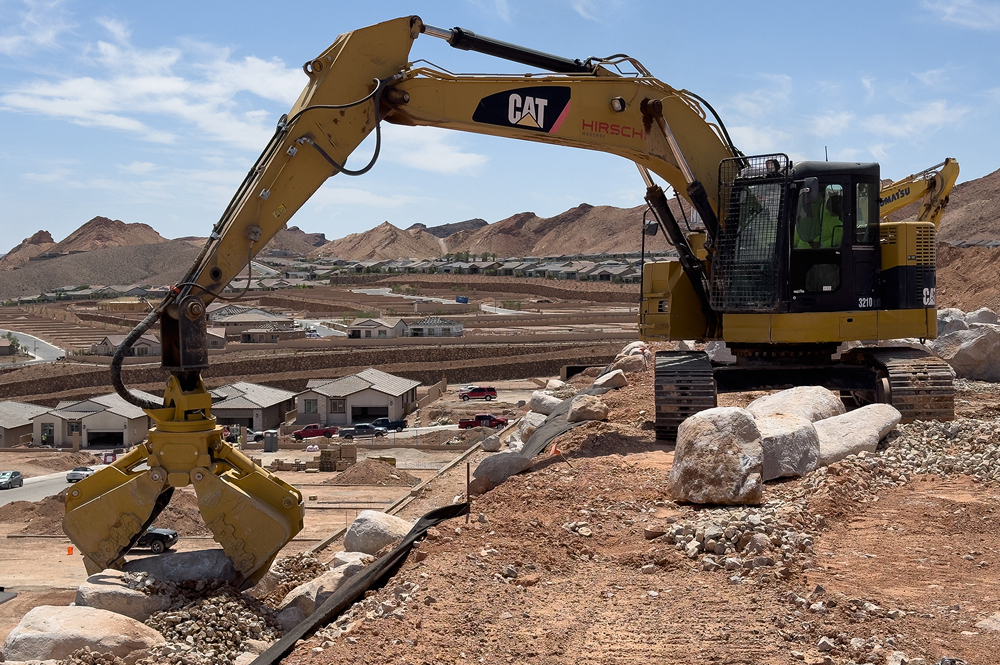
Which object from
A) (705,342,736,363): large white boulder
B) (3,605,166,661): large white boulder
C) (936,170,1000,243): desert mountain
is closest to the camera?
(3,605,166,661): large white boulder

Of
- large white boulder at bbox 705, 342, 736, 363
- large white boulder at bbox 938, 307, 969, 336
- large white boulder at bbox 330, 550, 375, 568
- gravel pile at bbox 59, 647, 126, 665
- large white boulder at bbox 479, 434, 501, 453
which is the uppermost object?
large white boulder at bbox 938, 307, 969, 336

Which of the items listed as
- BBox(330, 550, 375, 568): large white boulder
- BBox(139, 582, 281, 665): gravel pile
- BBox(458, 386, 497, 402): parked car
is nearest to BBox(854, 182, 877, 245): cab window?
BBox(330, 550, 375, 568): large white boulder

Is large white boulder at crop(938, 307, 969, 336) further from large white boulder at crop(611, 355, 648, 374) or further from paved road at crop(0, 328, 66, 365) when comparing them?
paved road at crop(0, 328, 66, 365)

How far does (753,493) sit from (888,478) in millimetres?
1648

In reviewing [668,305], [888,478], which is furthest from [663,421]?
[888,478]

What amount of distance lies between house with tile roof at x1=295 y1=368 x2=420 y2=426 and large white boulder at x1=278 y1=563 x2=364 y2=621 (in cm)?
3032

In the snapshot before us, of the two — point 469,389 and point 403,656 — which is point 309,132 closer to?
point 403,656

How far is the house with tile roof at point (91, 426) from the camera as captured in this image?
1422 inches

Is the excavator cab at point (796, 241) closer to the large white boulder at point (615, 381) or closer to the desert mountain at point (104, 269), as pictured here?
the large white boulder at point (615, 381)

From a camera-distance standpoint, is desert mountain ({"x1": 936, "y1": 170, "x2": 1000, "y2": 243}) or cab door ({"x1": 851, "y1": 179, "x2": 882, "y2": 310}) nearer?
cab door ({"x1": 851, "y1": 179, "x2": 882, "y2": 310})

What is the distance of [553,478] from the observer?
8.59 m

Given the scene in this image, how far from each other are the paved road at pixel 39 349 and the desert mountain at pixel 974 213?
3345 inches

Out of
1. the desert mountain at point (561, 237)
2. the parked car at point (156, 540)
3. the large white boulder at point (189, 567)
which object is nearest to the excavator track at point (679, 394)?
the large white boulder at point (189, 567)

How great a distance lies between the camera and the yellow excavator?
8.38 m
